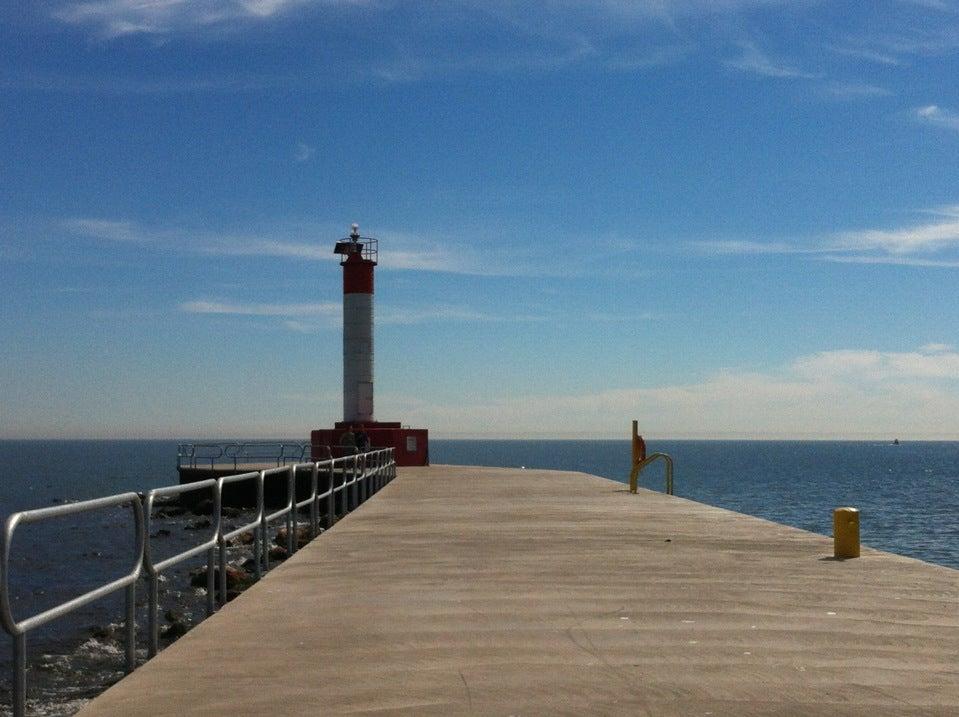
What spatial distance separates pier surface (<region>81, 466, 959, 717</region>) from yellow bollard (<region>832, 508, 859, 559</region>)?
0.21 m

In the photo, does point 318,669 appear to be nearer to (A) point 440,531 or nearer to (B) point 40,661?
(A) point 440,531

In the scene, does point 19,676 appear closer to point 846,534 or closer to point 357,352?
point 846,534

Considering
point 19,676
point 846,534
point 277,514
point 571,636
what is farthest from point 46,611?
point 846,534

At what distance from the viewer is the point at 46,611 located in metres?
5.66

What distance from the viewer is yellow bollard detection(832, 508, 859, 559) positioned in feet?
38.1

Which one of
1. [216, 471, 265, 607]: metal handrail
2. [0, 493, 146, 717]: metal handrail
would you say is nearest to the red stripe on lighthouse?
[216, 471, 265, 607]: metal handrail

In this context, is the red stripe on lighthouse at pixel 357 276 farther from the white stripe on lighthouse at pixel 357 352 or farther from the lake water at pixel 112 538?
the lake water at pixel 112 538

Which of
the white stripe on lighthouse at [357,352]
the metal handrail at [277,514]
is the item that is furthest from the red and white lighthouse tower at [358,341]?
the metal handrail at [277,514]

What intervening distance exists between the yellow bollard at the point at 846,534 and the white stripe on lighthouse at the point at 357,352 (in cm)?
3167

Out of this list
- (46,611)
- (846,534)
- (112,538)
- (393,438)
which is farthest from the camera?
(393,438)

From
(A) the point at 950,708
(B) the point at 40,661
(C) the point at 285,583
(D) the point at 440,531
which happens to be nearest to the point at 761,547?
(D) the point at 440,531

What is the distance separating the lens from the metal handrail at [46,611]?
484 centimetres

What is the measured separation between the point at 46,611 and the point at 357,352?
37455 millimetres

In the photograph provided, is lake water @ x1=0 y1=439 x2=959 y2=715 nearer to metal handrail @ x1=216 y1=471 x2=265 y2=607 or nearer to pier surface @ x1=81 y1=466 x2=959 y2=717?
metal handrail @ x1=216 y1=471 x2=265 y2=607
